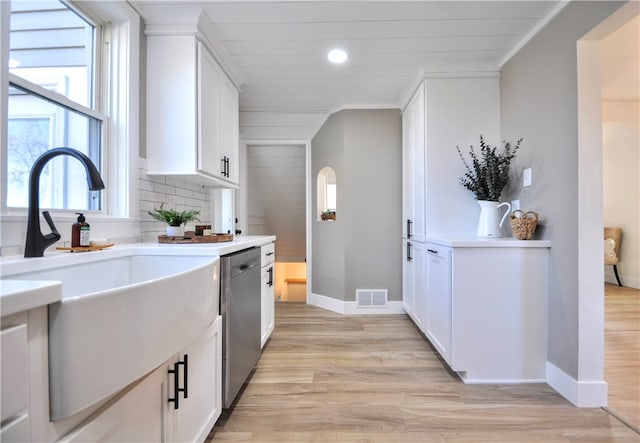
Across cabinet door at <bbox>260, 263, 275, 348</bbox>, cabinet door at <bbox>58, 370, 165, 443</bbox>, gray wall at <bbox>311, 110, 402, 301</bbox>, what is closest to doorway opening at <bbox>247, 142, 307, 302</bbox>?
gray wall at <bbox>311, 110, 402, 301</bbox>

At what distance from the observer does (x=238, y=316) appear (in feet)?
5.49

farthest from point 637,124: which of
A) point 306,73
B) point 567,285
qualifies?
point 306,73

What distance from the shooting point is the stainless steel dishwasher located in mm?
1516

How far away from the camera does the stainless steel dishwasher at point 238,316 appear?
1.52 metres

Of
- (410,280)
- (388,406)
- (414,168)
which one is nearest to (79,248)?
(388,406)

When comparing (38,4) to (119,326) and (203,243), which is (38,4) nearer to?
(203,243)

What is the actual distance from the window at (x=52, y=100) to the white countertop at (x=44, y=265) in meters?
0.37

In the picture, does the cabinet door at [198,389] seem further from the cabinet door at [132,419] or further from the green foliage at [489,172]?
the green foliage at [489,172]

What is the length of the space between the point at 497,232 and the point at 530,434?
1.25 meters

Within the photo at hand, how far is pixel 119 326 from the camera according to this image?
2.18 feet

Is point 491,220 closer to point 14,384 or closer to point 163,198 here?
point 163,198

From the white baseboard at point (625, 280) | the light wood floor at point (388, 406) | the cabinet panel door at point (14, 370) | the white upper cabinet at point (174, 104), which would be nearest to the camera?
the cabinet panel door at point (14, 370)

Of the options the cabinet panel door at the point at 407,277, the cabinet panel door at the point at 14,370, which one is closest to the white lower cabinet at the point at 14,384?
the cabinet panel door at the point at 14,370

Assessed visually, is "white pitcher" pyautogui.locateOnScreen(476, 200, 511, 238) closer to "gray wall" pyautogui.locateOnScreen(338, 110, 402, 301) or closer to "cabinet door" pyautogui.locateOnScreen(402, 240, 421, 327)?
"cabinet door" pyautogui.locateOnScreen(402, 240, 421, 327)
